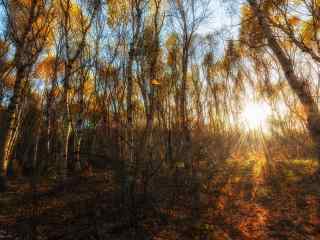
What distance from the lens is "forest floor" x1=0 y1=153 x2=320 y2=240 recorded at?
12.5ft

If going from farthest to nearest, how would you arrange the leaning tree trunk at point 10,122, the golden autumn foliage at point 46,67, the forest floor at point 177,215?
the golden autumn foliage at point 46,67 → the leaning tree trunk at point 10,122 → the forest floor at point 177,215

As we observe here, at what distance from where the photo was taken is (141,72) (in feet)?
26.1

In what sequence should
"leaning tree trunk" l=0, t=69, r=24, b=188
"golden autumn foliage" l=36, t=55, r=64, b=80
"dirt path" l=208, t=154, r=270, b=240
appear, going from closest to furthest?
1. "dirt path" l=208, t=154, r=270, b=240
2. "leaning tree trunk" l=0, t=69, r=24, b=188
3. "golden autumn foliage" l=36, t=55, r=64, b=80

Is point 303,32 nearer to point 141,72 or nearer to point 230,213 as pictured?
point 141,72

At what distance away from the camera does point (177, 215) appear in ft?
15.4

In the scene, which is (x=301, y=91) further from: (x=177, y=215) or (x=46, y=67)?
(x=46, y=67)

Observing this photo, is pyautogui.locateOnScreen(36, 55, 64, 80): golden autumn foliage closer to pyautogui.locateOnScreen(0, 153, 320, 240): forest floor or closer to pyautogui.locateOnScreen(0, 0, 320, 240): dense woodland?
pyautogui.locateOnScreen(0, 0, 320, 240): dense woodland

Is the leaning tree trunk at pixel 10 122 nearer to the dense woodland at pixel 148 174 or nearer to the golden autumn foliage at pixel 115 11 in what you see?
the dense woodland at pixel 148 174

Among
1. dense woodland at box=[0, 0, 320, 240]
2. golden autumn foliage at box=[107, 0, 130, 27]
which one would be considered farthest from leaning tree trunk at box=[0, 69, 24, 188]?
golden autumn foliage at box=[107, 0, 130, 27]

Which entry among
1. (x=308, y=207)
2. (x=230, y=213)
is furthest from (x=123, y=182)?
(x=308, y=207)

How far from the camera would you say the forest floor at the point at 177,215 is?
3811 mm

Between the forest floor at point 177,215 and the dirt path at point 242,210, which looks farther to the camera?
the dirt path at point 242,210

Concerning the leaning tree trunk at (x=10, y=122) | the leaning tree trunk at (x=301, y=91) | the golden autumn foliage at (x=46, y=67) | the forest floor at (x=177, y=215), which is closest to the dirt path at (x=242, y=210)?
the forest floor at (x=177, y=215)

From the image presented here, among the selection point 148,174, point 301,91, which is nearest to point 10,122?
point 148,174
